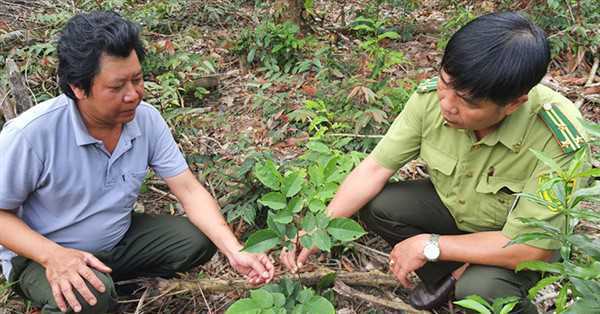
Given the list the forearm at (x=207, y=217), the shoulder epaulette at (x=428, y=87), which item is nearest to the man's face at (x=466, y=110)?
the shoulder epaulette at (x=428, y=87)

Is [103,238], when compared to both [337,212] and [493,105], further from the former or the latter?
[493,105]

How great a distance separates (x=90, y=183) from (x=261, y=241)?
0.99 meters

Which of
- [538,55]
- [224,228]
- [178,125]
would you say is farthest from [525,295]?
[178,125]

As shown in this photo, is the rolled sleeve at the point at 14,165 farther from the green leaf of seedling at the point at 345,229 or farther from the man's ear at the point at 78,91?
the green leaf of seedling at the point at 345,229

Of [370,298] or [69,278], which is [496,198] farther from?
[69,278]

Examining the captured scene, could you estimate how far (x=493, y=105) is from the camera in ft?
5.93

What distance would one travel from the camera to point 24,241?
2074 mm

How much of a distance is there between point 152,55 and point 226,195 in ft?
7.21

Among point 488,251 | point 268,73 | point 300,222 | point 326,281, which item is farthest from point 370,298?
point 268,73

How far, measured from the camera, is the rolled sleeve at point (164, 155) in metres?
2.45

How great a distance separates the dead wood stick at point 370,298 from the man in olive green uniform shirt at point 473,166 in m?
0.06

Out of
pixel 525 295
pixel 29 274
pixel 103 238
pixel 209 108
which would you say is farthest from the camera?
pixel 209 108

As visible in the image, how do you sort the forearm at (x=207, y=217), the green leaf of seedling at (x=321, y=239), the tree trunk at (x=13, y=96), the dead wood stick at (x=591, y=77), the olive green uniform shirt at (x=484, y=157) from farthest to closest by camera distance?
the dead wood stick at (x=591, y=77), the tree trunk at (x=13, y=96), the forearm at (x=207, y=217), the olive green uniform shirt at (x=484, y=157), the green leaf of seedling at (x=321, y=239)

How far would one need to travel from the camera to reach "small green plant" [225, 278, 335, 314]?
1.70 meters
